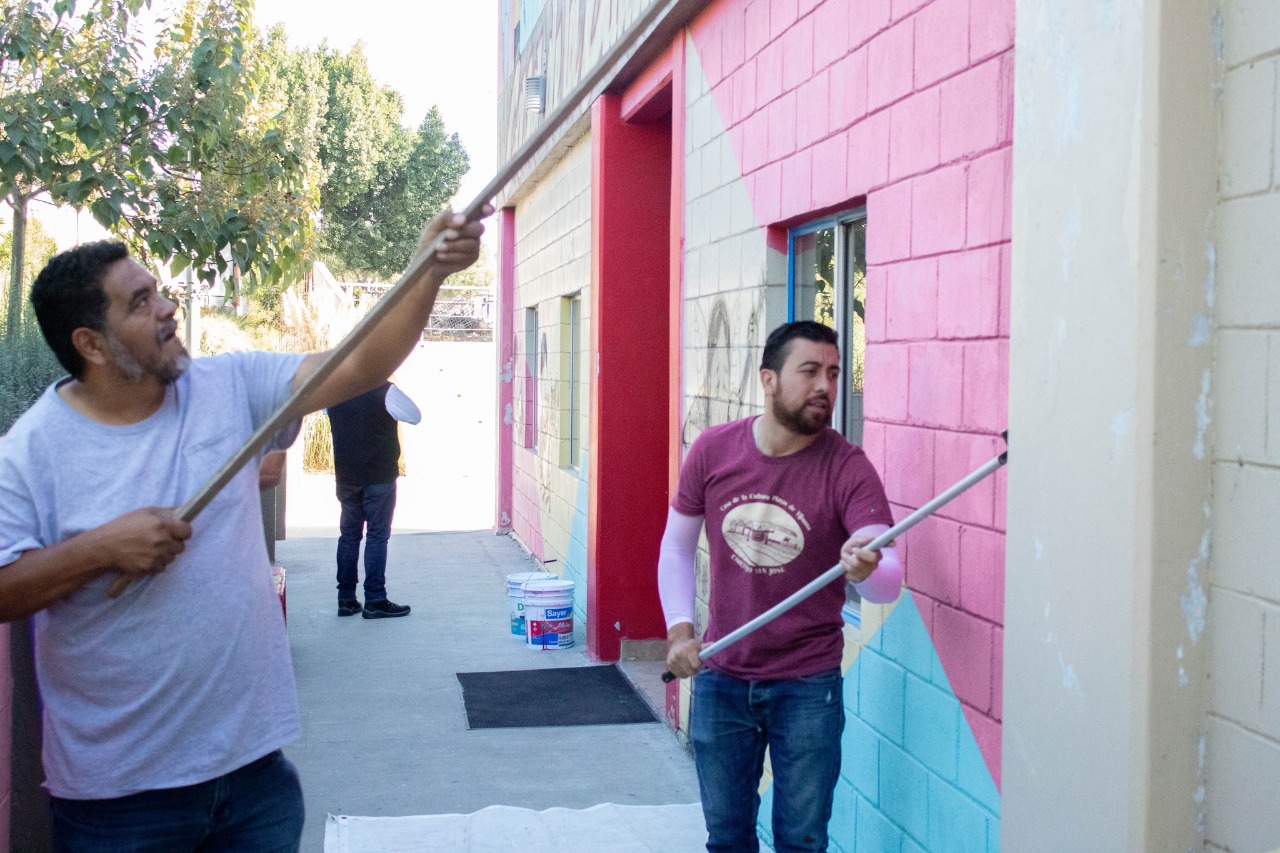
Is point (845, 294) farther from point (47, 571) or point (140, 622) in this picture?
point (47, 571)

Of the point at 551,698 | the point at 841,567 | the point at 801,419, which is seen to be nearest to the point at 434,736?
the point at 551,698

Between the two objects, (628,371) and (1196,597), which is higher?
(628,371)

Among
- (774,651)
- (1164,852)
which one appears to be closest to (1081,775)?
(1164,852)

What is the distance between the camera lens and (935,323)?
11.3ft

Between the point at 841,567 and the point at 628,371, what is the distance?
4.77 m

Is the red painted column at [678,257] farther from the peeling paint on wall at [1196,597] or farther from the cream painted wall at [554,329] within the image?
the peeling paint on wall at [1196,597]

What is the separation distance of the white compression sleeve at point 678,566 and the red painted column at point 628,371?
4022 millimetres

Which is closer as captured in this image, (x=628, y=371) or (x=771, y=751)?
(x=771, y=751)

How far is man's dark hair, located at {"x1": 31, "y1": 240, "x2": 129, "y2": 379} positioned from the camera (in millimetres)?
2457

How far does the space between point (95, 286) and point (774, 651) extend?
1889 millimetres

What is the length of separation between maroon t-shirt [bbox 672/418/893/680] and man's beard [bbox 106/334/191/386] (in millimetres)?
1560

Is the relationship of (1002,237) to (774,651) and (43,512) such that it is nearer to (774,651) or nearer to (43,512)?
(774,651)

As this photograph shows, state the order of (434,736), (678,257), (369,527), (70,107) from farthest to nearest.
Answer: (369,527), (70,107), (434,736), (678,257)

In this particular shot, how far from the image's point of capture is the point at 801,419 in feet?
11.1
